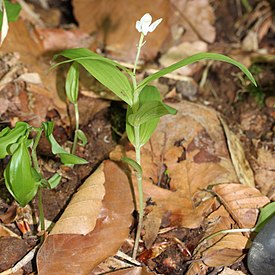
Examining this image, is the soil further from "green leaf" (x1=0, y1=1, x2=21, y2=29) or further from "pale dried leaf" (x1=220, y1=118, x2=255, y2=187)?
"green leaf" (x1=0, y1=1, x2=21, y2=29)

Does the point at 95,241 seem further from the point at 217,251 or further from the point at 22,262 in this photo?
the point at 217,251

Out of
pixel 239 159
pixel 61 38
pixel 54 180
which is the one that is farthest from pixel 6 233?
pixel 61 38

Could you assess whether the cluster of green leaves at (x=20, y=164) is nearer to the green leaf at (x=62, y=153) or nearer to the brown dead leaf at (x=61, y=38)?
the green leaf at (x=62, y=153)

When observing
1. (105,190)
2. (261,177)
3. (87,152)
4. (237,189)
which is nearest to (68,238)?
(105,190)

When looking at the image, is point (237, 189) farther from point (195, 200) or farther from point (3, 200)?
point (3, 200)

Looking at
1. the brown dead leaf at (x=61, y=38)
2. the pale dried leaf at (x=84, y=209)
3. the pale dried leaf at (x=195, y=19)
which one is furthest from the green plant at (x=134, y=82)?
the pale dried leaf at (x=195, y=19)

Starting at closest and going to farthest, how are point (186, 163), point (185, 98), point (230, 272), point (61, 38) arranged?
point (230, 272) → point (186, 163) → point (185, 98) → point (61, 38)
